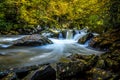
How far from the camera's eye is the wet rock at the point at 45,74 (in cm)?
494

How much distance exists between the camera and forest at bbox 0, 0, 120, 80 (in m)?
5.30

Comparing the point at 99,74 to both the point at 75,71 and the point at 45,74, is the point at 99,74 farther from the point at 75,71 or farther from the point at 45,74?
the point at 45,74

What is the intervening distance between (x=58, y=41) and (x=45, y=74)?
28.2ft

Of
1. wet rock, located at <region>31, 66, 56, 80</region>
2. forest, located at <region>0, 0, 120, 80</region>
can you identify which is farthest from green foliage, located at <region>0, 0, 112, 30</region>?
wet rock, located at <region>31, 66, 56, 80</region>

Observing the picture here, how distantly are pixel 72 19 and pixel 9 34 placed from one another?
278 inches

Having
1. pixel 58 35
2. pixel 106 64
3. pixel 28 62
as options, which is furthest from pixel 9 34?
pixel 106 64

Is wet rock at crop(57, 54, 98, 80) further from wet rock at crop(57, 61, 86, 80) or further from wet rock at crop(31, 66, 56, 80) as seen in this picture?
wet rock at crop(31, 66, 56, 80)

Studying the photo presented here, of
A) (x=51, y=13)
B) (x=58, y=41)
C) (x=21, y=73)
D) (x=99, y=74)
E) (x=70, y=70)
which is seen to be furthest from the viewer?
(x=51, y=13)

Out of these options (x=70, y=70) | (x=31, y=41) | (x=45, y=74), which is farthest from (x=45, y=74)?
(x=31, y=41)

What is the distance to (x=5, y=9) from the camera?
671 inches

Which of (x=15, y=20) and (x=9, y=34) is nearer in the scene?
(x=9, y=34)

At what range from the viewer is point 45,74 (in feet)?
16.6

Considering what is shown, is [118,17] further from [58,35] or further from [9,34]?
[9,34]

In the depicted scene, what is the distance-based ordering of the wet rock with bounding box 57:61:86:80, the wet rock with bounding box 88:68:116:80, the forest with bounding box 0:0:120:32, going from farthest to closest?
the forest with bounding box 0:0:120:32, the wet rock with bounding box 57:61:86:80, the wet rock with bounding box 88:68:116:80
